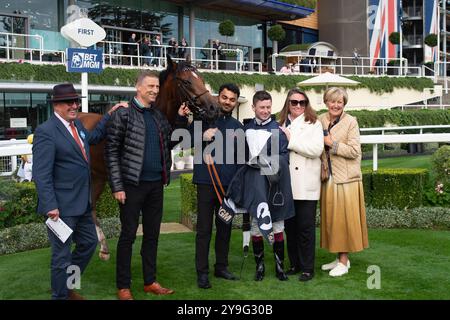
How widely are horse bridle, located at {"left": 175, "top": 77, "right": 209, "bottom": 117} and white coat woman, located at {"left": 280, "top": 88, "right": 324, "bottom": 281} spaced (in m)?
0.74

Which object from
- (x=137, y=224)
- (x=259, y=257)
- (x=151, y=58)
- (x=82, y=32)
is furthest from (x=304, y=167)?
(x=151, y=58)

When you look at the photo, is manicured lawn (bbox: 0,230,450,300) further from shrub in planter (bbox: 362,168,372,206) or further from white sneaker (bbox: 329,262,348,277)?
shrub in planter (bbox: 362,168,372,206)

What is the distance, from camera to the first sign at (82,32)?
7.44 m

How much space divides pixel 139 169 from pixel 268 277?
1577mm

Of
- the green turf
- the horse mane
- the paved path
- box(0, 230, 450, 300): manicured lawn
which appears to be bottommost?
box(0, 230, 450, 300): manicured lawn

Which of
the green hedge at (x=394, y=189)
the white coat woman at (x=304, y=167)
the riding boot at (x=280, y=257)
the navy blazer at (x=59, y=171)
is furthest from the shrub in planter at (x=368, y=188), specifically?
the navy blazer at (x=59, y=171)

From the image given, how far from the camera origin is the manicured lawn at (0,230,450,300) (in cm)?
438

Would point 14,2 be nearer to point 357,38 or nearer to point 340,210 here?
point 340,210

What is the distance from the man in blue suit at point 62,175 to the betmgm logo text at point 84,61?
3.37 meters

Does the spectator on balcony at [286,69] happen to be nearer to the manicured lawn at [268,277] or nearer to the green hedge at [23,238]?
the manicured lawn at [268,277]

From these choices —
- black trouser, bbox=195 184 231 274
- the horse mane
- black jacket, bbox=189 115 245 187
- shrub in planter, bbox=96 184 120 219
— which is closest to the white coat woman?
black jacket, bbox=189 115 245 187

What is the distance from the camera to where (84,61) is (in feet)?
24.0

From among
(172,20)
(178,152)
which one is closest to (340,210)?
(178,152)
